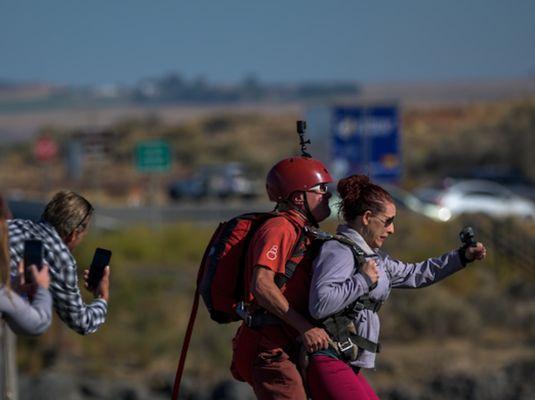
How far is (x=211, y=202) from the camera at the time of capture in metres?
47.2

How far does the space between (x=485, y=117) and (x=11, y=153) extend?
33.6m

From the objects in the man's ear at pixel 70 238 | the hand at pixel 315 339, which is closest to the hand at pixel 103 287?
the man's ear at pixel 70 238

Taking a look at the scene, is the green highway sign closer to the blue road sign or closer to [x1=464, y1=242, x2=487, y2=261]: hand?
the blue road sign

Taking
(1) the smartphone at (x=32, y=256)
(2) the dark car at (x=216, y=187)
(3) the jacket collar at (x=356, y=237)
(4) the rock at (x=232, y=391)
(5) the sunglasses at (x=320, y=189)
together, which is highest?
(5) the sunglasses at (x=320, y=189)

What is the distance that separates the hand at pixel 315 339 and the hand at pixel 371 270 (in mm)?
305

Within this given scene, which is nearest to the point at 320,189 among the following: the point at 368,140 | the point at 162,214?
the point at 368,140

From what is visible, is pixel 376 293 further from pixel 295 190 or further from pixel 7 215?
pixel 7 215

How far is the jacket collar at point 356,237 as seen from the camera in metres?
5.52

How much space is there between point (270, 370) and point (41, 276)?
1.14 m

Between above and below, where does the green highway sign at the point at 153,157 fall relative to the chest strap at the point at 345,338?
below

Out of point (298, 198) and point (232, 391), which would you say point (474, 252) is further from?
point (232, 391)

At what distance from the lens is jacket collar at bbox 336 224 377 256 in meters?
5.52

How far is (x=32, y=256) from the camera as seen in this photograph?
4980 mm

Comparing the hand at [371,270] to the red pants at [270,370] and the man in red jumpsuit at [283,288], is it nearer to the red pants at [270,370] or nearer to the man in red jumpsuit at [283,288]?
the man in red jumpsuit at [283,288]
